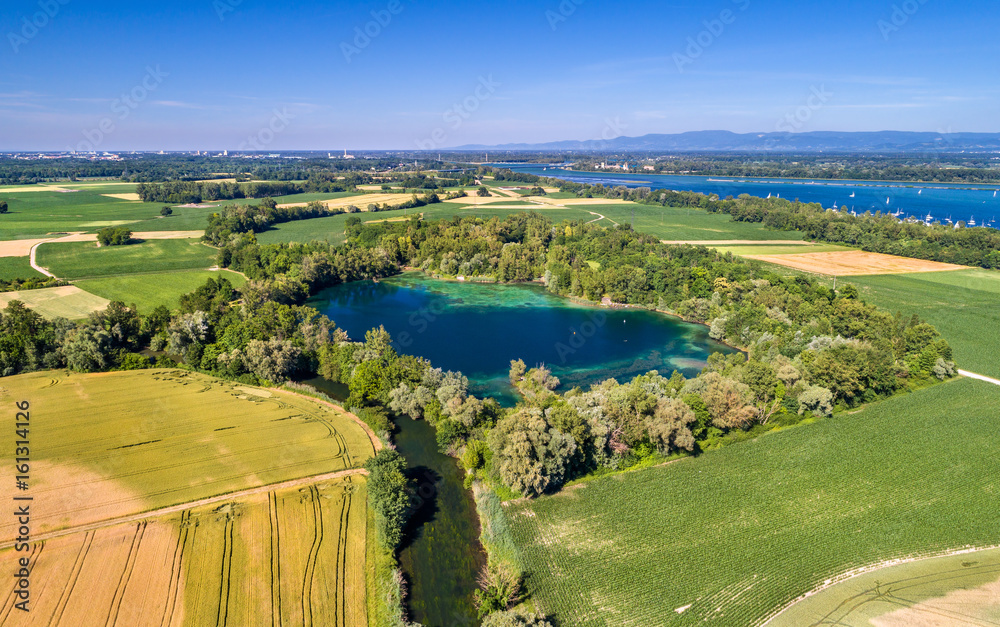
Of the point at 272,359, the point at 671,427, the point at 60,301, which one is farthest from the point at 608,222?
the point at 60,301

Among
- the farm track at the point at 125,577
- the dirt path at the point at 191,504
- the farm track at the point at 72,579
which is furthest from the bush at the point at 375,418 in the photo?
the farm track at the point at 72,579

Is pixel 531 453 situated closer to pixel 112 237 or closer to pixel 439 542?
pixel 439 542

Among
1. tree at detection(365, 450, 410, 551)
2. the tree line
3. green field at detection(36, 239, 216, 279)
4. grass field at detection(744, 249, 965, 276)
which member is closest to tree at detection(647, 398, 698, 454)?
tree at detection(365, 450, 410, 551)

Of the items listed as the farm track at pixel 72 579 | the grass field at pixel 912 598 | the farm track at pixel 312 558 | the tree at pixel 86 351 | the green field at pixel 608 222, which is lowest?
the grass field at pixel 912 598

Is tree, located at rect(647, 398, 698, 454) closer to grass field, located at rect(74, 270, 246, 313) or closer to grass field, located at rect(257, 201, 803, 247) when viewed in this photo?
grass field, located at rect(74, 270, 246, 313)

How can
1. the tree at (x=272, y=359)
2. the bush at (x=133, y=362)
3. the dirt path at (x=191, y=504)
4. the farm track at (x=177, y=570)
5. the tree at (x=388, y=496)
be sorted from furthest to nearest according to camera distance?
the bush at (x=133, y=362) < the tree at (x=272, y=359) < the tree at (x=388, y=496) < the dirt path at (x=191, y=504) < the farm track at (x=177, y=570)

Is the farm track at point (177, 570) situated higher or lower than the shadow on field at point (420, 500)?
higher

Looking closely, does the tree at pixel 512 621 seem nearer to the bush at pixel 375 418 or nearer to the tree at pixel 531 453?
the tree at pixel 531 453
